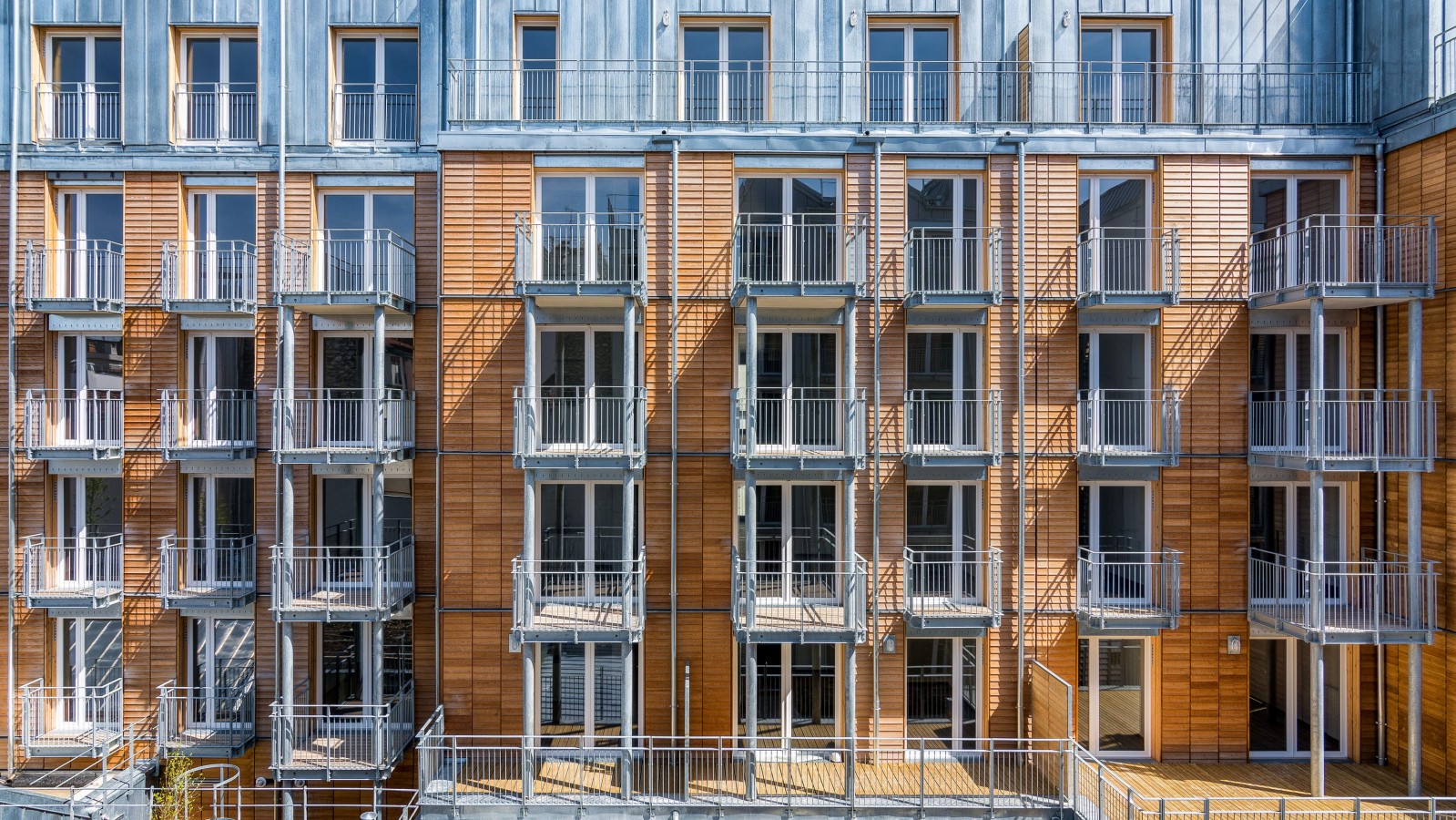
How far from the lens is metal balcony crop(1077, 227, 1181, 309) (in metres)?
10.8

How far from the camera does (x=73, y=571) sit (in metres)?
11.7

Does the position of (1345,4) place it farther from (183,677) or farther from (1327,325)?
(183,677)

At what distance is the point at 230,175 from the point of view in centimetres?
1164

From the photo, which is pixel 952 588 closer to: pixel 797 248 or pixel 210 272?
pixel 797 248

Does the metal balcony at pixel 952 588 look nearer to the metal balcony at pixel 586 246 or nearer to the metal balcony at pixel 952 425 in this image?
the metal balcony at pixel 952 425

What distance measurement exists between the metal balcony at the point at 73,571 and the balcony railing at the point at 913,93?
28.6 ft

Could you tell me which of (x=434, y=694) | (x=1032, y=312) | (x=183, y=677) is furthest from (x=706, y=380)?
(x=183, y=677)

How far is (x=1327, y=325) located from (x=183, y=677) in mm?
18489

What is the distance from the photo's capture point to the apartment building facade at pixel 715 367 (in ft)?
35.8

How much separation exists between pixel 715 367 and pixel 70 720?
448 inches

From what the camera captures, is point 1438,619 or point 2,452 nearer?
point 1438,619

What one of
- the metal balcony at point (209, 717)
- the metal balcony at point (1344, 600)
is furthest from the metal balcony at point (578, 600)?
the metal balcony at point (1344, 600)

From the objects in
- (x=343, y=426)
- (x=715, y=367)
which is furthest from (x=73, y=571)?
(x=715, y=367)

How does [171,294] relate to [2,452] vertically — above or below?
above
